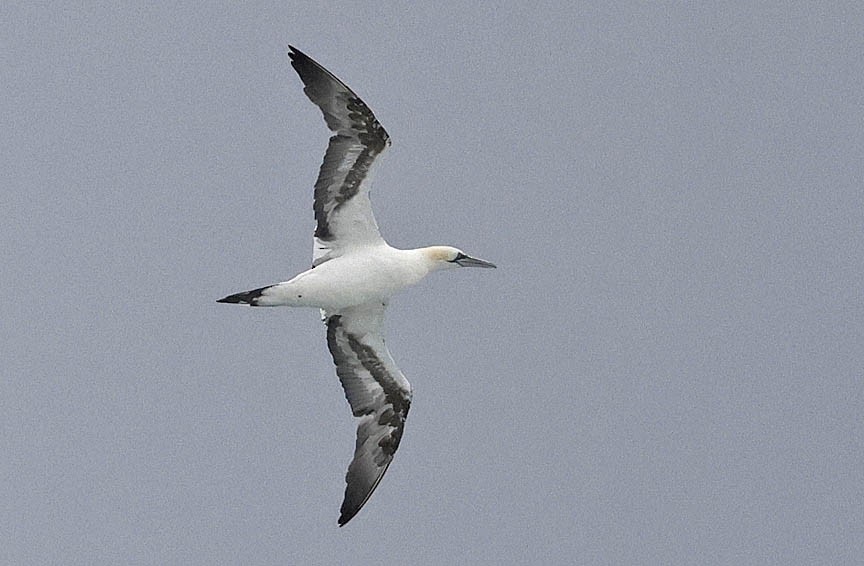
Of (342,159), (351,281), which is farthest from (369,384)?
(342,159)

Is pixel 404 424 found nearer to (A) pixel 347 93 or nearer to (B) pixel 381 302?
(B) pixel 381 302

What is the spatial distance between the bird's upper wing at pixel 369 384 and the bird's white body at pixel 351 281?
0.81 meters

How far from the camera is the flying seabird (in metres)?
29.3

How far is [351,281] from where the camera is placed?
97.8ft

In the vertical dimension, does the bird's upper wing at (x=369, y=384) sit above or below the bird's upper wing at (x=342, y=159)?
below

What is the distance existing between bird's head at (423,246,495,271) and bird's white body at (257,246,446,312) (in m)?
0.51

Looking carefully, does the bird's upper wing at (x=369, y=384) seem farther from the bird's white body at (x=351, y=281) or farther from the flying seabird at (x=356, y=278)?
the bird's white body at (x=351, y=281)

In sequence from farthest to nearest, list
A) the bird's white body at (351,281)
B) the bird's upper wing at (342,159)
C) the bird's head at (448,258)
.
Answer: the bird's head at (448,258)
the bird's white body at (351,281)
the bird's upper wing at (342,159)

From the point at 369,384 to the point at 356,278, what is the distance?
254cm

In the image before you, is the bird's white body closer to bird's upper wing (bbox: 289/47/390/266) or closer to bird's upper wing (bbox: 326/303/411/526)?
bird's upper wing (bbox: 289/47/390/266)

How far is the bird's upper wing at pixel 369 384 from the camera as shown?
3109cm

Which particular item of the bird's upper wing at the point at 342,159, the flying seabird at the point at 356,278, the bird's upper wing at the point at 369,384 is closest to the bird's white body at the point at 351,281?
the flying seabird at the point at 356,278

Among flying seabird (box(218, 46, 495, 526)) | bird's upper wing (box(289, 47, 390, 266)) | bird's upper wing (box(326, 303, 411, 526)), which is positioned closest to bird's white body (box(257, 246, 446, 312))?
flying seabird (box(218, 46, 495, 526))

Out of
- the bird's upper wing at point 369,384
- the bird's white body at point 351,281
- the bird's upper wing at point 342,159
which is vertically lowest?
the bird's upper wing at point 369,384
